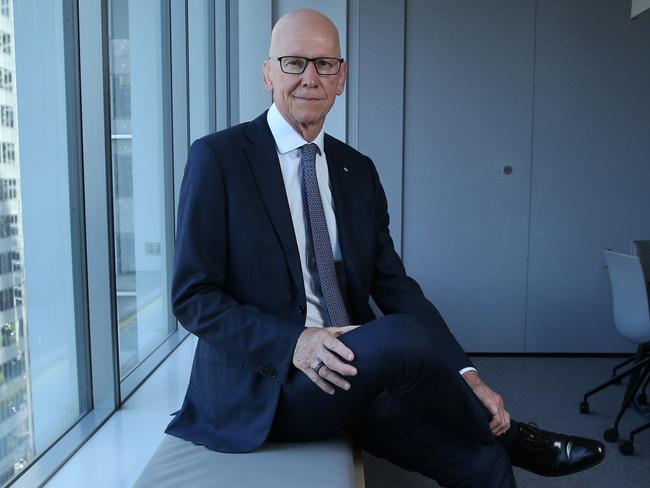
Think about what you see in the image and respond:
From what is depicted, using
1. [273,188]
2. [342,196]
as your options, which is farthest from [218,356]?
[342,196]

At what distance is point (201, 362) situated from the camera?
Answer: 1.57 m

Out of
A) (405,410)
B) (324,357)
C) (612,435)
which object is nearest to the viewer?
(324,357)

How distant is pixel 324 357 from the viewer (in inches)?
52.2

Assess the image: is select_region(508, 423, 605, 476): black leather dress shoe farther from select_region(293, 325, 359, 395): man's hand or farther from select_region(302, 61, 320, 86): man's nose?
select_region(302, 61, 320, 86): man's nose

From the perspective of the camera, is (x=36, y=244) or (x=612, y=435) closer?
(x=36, y=244)

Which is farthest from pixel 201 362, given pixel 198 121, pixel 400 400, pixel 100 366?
pixel 198 121

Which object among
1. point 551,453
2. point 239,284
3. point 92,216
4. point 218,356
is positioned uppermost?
point 92,216

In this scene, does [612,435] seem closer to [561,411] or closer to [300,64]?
[561,411]

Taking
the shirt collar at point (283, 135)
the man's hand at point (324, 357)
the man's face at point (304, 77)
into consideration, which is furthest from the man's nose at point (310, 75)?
the man's hand at point (324, 357)

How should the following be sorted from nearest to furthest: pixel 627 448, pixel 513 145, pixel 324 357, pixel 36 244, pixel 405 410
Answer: pixel 324 357 < pixel 405 410 < pixel 36 244 < pixel 627 448 < pixel 513 145

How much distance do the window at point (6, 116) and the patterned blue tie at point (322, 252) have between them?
28.9 inches

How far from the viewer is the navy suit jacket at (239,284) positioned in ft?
4.71

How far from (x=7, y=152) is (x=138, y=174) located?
1233 mm

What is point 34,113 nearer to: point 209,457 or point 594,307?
point 209,457
